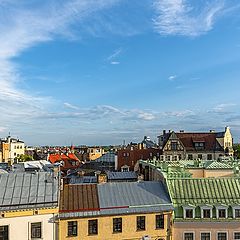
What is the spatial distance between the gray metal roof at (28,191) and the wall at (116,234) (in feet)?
8.80

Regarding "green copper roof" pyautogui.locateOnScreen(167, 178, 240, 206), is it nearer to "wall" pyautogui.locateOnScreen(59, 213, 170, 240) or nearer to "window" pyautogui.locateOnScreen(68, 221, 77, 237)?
"wall" pyautogui.locateOnScreen(59, 213, 170, 240)

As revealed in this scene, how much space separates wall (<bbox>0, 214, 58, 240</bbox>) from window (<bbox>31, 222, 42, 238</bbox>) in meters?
0.26

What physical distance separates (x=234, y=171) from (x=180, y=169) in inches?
294

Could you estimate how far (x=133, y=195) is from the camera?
35438mm

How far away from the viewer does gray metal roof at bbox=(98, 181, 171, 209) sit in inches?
1339

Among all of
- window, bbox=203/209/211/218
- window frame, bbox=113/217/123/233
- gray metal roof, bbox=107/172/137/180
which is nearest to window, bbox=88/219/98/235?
window frame, bbox=113/217/123/233

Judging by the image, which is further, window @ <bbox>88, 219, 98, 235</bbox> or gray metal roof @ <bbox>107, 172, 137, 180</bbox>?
gray metal roof @ <bbox>107, 172, 137, 180</bbox>

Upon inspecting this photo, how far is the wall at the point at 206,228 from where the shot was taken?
109 feet

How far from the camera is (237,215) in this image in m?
33.9

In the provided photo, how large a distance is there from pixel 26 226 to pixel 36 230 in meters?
0.97

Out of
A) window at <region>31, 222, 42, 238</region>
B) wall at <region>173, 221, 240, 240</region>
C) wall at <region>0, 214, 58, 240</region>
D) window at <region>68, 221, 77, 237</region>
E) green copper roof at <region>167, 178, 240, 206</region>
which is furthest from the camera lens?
green copper roof at <region>167, 178, 240, 206</region>

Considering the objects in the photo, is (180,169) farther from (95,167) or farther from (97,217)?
(95,167)

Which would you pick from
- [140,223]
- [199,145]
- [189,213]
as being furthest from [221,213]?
[199,145]

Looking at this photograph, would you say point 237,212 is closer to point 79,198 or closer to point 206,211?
point 206,211
